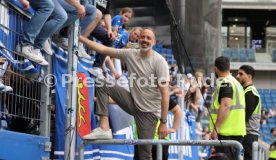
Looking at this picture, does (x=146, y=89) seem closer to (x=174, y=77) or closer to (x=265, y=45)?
(x=174, y=77)

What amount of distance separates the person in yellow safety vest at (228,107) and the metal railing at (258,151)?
301 millimetres

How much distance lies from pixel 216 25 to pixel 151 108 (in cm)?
980

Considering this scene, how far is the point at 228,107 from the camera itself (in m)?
7.54

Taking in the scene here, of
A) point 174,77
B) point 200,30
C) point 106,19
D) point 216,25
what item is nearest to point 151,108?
point 106,19

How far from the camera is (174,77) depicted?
13.3 m

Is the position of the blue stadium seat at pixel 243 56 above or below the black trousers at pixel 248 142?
above

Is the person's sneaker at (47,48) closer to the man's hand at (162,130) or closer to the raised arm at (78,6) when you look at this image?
the raised arm at (78,6)

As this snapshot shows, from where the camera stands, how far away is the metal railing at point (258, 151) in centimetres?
644

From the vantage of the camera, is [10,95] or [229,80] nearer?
[10,95]

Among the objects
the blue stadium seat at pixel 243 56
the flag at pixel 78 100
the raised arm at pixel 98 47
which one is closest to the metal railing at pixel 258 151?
the raised arm at pixel 98 47

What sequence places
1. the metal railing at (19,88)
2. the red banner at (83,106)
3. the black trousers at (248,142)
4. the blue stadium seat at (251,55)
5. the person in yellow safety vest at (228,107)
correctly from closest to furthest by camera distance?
the metal railing at (19,88) < the person in yellow safety vest at (228,107) < the red banner at (83,106) < the black trousers at (248,142) < the blue stadium seat at (251,55)

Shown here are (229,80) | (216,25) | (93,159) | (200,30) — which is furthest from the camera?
(216,25)

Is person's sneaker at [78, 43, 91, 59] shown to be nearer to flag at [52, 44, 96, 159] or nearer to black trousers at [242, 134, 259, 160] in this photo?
flag at [52, 44, 96, 159]

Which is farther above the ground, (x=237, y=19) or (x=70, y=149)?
(x=237, y=19)
